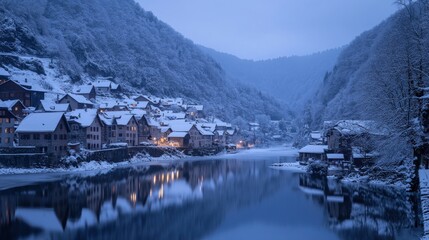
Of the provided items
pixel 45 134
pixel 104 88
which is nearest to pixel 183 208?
pixel 45 134

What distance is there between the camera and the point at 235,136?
148625 mm

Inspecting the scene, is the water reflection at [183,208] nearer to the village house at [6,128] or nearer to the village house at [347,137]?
the village house at [347,137]

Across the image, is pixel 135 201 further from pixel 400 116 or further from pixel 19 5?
pixel 19 5

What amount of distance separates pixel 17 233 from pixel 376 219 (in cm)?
2401

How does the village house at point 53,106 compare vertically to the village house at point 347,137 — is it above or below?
above

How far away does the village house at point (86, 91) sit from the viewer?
10825 cm

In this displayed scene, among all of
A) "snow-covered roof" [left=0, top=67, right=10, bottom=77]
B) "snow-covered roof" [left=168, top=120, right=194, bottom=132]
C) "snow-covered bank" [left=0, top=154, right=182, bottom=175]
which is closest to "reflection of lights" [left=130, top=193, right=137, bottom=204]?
"snow-covered bank" [left=0, top=154, right=182, bottom=175]

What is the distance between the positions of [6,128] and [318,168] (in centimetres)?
5018

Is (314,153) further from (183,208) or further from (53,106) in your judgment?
(53,106)

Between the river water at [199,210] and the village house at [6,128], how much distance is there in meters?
15.5

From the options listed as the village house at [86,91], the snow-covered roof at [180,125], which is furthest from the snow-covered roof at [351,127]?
the village house at [86,91]

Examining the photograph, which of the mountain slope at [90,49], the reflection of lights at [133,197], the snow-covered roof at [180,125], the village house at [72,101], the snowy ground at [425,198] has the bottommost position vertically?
the reflection of lights at [133,197]

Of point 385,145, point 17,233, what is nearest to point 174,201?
point 17,233

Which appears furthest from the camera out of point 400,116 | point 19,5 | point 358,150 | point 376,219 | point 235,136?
point 235,136
